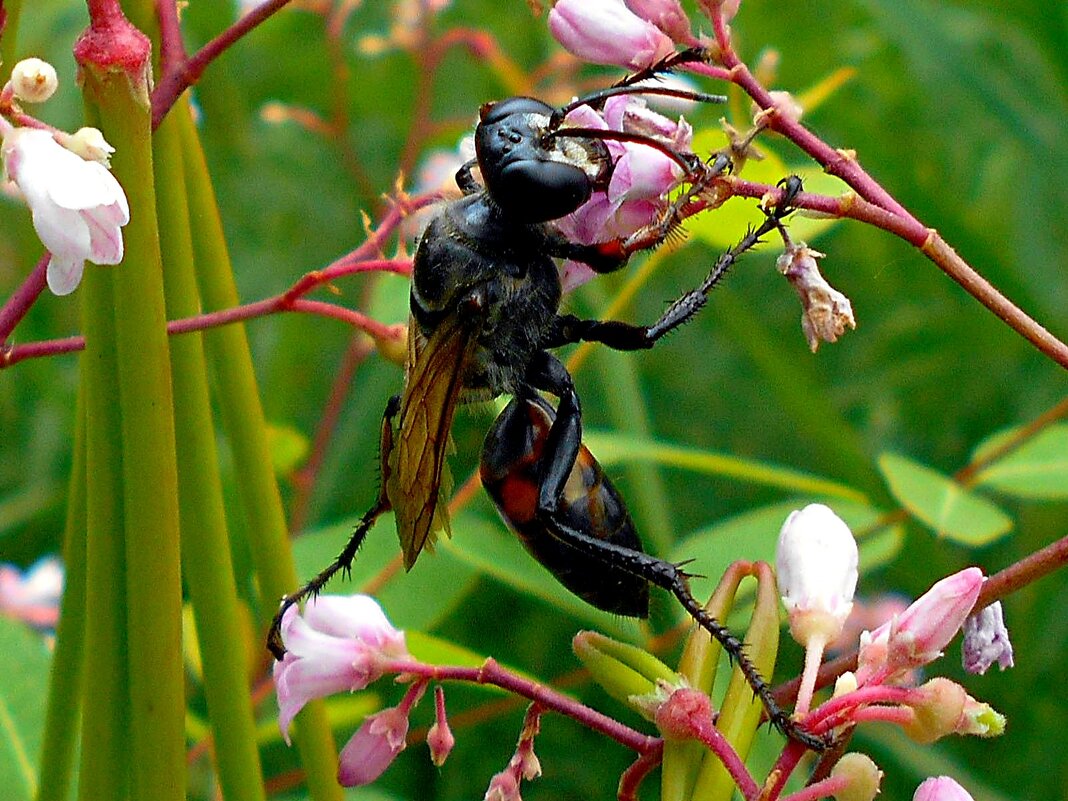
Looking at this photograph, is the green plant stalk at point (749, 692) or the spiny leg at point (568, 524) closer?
the green plant stalk at point (749, 692)

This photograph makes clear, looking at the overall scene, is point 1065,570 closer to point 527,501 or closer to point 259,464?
point 527,501

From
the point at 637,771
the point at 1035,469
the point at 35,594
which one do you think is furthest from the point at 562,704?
the point at 35,594

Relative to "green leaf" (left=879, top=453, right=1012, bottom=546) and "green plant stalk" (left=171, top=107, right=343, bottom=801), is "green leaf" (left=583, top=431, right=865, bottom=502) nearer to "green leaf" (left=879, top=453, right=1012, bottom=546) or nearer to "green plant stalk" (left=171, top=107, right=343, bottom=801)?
"green leaf" (left=879, top=453, right=1012, bottom=546)

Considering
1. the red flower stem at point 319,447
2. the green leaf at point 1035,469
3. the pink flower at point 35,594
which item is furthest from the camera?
the red flower stem at point 319,447

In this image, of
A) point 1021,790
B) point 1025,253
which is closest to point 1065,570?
point 1021,790

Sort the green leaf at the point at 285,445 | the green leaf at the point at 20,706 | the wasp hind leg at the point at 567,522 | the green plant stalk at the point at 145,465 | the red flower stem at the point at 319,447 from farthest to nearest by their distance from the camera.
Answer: the red flower stem at the point at 319,447, the green leaf at the point at 285,445, the green leaf at the point at 20,706, the wasp hind leg at the point at 567,522, the green plant stalk at the point at 145,465

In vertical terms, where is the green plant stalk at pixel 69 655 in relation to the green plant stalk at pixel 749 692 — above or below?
below

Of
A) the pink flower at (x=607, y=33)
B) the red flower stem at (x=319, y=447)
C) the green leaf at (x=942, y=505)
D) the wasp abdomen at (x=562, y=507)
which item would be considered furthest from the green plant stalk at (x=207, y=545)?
the red flower stem at (x=319, y=447)

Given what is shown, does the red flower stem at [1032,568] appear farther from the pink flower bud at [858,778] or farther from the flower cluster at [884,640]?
the pink flower bud at [858,778]

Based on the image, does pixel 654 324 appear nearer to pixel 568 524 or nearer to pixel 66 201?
pixel 568 524
